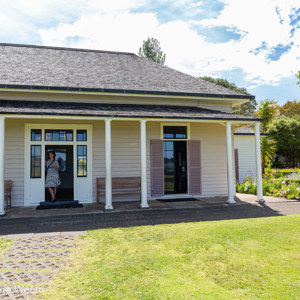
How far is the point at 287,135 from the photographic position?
25312mm

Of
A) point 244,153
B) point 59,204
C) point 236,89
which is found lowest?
point 59,204

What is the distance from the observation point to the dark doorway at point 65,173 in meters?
9.14

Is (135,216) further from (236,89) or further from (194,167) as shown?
(236,89)

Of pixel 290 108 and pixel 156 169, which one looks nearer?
pixel 156 169

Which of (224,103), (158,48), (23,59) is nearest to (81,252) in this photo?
(224,103)

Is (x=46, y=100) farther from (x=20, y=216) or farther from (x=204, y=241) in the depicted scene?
(x=204, y=241)

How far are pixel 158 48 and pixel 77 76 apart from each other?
28809 millimetres

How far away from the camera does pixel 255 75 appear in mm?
41219

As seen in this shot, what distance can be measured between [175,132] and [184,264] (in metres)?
6.83

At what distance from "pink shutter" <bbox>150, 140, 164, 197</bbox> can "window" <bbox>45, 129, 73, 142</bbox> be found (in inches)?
120

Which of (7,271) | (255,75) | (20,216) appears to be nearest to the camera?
(7,271)

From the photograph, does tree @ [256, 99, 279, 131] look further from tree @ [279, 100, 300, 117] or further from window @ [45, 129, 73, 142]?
tree @ [279, 100, 300, 117]

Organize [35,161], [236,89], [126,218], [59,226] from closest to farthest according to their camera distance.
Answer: [59,226]
[126,218]
[35,161]
[236,89]

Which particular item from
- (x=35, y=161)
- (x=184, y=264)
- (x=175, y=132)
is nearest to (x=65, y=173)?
(x=35, y=161)
